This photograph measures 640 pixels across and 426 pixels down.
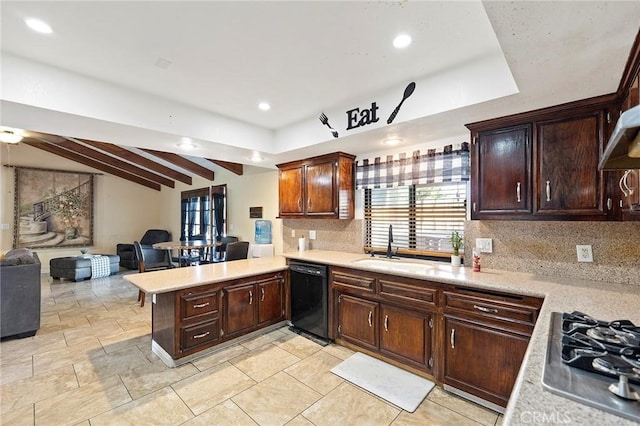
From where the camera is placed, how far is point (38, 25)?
1731 millimetres

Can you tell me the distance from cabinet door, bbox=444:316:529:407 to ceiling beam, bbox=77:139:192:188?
→ 231 inches

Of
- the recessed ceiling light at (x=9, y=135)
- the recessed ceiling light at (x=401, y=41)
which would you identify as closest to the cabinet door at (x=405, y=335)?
the recessed ceiling light at (x=401, y=41)

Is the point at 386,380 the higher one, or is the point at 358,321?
the point at 358,321

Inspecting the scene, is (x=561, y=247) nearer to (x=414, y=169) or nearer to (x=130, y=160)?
(x=414, y=169)

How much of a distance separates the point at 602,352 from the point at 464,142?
2.25 meters

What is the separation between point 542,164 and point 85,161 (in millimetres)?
9689

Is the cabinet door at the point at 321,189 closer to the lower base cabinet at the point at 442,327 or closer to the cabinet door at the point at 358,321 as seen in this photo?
the lower base cabinet at the point at 442,327

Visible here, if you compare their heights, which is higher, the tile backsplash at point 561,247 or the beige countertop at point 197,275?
the tile backsplash at point 561,247

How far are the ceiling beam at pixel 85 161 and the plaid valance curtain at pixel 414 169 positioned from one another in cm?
728

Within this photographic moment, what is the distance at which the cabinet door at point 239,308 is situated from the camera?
9.90ft

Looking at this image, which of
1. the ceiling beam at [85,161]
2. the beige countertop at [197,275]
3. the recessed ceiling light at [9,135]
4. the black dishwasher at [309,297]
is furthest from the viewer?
the ceiling beam at [85,161]

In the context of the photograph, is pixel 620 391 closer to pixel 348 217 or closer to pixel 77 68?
pixel 348 217

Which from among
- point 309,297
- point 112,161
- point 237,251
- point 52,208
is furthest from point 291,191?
point 52,208

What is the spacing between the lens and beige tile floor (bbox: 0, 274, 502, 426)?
203cm
